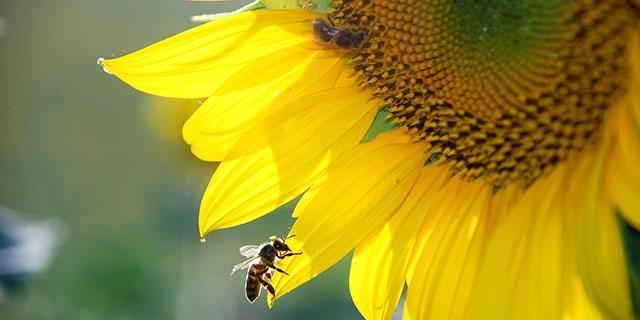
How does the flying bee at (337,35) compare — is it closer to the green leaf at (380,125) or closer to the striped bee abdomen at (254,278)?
the green leaf at (380,125)

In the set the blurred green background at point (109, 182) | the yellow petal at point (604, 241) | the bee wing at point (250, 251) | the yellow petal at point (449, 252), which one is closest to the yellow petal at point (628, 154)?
the yellow petal at point (604, 241)

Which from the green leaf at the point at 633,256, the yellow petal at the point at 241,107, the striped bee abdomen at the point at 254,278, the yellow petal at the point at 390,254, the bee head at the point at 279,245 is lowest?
the striped bee abdomen at the point at 254,278

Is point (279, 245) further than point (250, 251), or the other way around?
point (250, 251)

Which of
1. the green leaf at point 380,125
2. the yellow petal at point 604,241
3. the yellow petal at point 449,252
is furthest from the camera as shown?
the green leaf at point 380,125

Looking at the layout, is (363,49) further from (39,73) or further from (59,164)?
(39,73)

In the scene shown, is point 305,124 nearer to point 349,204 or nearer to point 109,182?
point 349,204

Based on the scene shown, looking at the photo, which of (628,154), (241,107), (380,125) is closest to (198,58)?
(241,107)
